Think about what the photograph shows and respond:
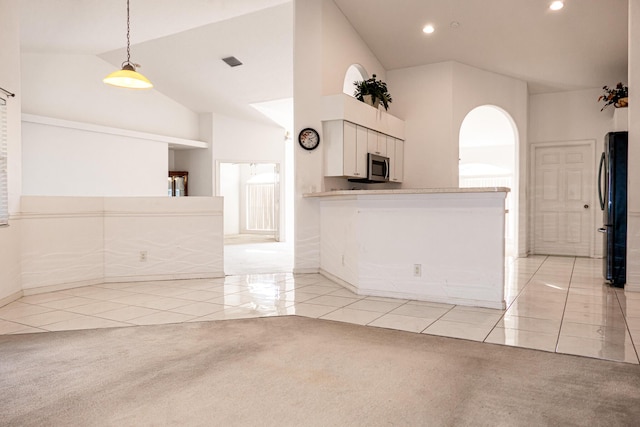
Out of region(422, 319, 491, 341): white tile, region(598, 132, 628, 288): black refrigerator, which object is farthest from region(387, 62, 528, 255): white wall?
region(422, 319, 491, 341): white tile

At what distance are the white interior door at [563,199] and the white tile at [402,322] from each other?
18.5ft

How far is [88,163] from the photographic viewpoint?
8172 millimetres

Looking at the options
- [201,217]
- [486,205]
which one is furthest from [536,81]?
[201,217]

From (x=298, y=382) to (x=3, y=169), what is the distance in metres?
3.44

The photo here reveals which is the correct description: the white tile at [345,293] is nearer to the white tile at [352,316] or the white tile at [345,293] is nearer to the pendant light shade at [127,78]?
the white tile at [352,316]

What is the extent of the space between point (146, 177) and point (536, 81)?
7.57 metres

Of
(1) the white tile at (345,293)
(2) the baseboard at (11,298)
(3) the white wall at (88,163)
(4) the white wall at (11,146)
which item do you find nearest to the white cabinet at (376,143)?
(1) the white tile at (345,293)

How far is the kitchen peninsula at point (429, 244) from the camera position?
3.75 metres

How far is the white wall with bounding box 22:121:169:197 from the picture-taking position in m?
7.41

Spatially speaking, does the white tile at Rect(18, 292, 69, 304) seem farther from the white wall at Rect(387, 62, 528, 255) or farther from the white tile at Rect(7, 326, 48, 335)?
the white wall at Rect(387, 62, 528, 255)

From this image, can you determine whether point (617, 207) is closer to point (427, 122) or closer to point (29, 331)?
point (427, 122)

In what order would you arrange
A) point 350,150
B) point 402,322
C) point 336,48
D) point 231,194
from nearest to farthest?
point 402,322
point 350,150
point 336,48
point 231,194

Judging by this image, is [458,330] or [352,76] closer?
[458,330]

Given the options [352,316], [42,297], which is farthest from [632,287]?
[42,297]
